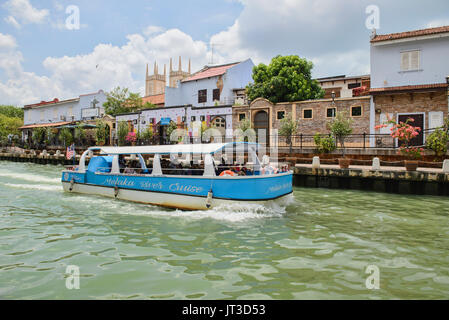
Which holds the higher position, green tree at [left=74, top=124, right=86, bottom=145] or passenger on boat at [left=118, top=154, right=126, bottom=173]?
green tree at [left=74, top=124, right=86, bottom=145]

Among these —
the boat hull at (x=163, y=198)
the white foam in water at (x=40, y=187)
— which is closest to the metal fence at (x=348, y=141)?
the boat hull at (x=163, y=198)

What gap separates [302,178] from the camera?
1752 centimetres

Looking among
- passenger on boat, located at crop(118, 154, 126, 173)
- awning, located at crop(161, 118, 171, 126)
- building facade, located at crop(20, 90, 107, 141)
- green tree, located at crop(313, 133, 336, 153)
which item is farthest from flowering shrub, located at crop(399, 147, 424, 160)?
building facade, located at crop(20, 90, 107, 141)

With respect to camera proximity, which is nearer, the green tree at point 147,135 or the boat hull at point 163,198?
the boat hull at point 163,198

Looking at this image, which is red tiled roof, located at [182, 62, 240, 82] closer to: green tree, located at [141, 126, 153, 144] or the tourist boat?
green tree, located at [141, 126, 153, 144]

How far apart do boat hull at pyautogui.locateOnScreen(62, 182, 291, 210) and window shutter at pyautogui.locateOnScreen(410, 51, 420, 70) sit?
18.3 m

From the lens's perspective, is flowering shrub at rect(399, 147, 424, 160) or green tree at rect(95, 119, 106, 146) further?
green tree at rect(95, 119, 106, 146)

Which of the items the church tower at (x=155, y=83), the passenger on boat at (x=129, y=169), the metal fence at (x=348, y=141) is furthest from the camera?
the church tower at (x=155, y=83)

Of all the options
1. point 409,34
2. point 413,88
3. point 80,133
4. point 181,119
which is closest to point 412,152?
point 413,88

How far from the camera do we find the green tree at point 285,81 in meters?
30.5

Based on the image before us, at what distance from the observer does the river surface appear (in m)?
4.76

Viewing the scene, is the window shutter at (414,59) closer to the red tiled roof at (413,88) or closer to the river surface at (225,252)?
the red tiled roof at (413,88)

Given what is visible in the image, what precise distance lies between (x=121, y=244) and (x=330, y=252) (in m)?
4.28
